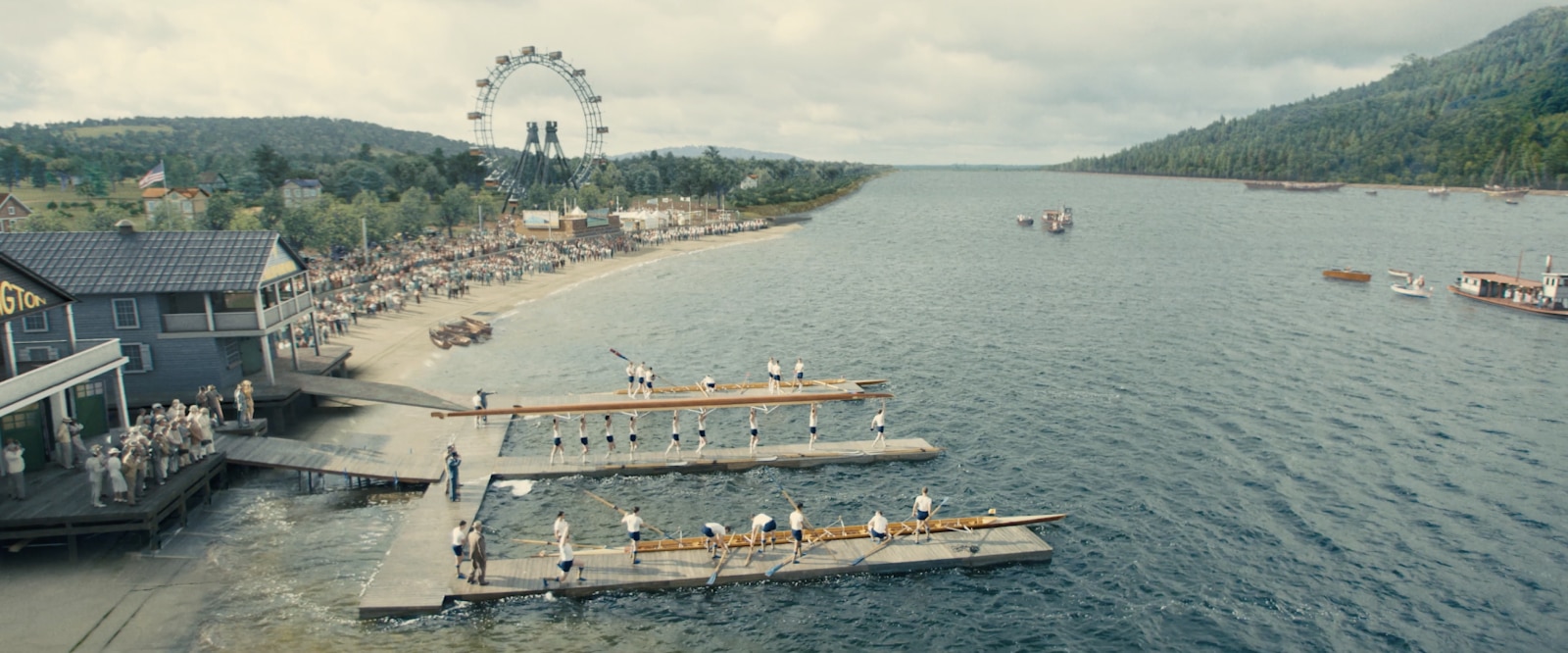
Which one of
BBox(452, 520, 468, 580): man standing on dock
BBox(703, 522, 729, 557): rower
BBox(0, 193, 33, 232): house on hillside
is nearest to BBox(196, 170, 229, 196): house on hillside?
BBox(0, 193, 33, 232): house on hillside

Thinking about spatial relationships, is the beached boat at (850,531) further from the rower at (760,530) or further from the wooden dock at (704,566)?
the wooden dock at (704,566)

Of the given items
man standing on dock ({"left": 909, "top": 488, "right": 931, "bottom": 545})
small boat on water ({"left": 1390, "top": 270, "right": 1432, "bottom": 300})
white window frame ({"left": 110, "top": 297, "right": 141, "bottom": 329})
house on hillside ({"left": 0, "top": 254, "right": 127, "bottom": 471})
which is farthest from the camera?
small boat on water ({"left": 1390, "top": 270, "right": 1432, "bottom": 300})

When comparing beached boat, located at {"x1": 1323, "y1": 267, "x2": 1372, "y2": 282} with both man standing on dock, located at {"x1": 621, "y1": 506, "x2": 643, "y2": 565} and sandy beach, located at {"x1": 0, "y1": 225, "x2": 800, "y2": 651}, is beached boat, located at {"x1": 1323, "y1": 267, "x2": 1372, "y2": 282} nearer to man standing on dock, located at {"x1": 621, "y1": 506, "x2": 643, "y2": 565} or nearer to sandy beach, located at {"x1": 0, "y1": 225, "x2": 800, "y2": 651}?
sandy beach, located at {"x1": 0, "y1": 225, "x2": 800, "y2": 651}

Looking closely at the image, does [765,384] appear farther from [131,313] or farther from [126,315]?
[126,315]

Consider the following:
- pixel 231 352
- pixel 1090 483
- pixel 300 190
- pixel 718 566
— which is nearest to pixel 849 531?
pixel 718 566

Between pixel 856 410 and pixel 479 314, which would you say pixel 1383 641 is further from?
pixel 479 314

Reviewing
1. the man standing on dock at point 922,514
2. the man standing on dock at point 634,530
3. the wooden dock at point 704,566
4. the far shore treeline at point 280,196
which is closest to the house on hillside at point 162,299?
the wooden dock at point 704,566

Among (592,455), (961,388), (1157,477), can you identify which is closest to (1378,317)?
(961,388)
